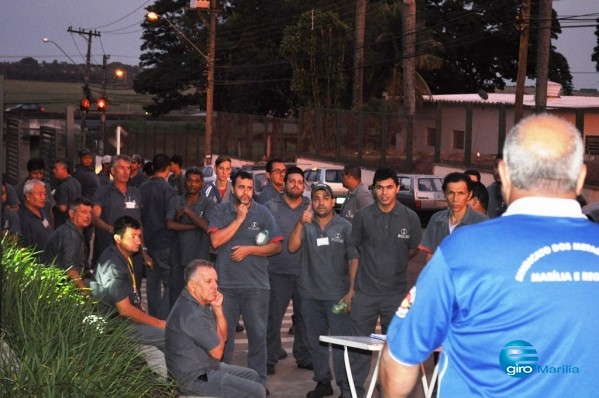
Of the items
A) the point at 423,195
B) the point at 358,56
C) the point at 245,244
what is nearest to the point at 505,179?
the point at 245,244

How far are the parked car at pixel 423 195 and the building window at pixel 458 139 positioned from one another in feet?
19.7

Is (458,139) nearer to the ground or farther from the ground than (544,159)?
nearer to the ground

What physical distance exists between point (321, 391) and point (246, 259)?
1.35 meters

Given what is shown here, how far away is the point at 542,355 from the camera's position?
3344 mm

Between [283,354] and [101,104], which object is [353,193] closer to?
[283,354]

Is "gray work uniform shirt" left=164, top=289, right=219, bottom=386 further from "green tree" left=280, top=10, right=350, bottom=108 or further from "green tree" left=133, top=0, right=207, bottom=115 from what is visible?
"green tree" left=133, top=0, right=207, bottom=115

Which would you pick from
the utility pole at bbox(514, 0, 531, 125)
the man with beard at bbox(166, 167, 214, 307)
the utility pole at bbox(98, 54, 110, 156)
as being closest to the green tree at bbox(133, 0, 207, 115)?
the utility pole at bbox(98, 54, 110, 156)

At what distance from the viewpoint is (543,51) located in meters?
32.5

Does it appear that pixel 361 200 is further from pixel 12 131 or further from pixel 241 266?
pixel 12 131

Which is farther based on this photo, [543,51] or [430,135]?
[430,135]

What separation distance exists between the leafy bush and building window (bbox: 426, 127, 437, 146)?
34088 millimetres

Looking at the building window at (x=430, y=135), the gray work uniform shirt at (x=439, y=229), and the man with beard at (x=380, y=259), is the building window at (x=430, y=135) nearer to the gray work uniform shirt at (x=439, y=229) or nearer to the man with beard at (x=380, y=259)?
the man with beard at (x=380, y=259)

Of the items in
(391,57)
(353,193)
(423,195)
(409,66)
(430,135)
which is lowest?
(423,195)

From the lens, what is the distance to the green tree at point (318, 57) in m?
56.9
